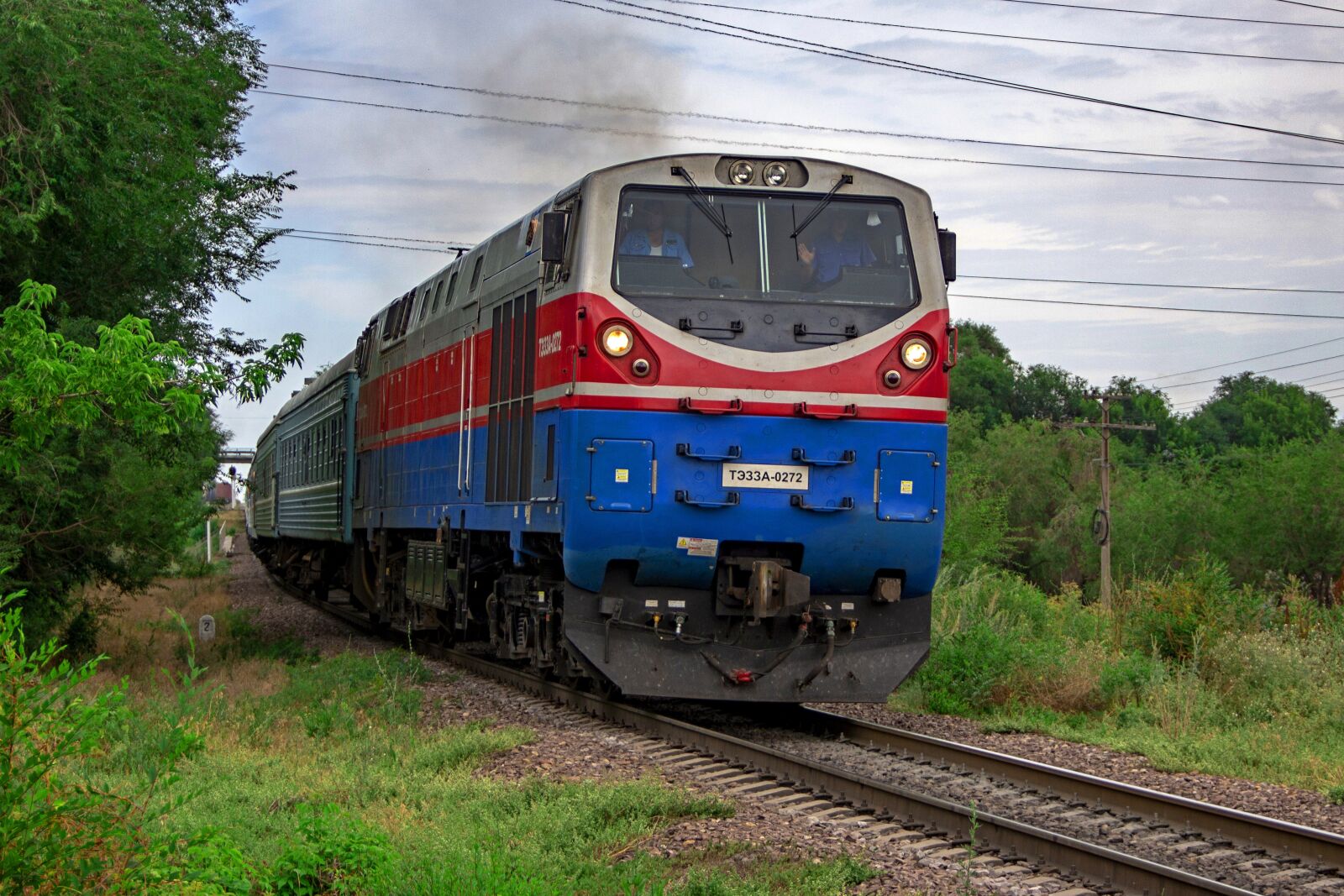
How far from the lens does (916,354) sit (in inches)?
389

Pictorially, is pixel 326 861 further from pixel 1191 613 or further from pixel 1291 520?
pixel 1291 520

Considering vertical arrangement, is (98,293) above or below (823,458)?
above

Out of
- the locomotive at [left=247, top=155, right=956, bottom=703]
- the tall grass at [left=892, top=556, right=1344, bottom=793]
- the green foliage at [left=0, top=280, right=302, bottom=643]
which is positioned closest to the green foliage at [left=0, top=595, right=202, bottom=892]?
the green foliage at [left=0, top=280, right=302, bottom=643]

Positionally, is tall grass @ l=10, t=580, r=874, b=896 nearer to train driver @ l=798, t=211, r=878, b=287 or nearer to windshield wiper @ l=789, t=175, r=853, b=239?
train driver @ l=798, t=211, r=878, b=287

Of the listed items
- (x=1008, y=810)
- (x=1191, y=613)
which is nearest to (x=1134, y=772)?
(x=1008, y=810)

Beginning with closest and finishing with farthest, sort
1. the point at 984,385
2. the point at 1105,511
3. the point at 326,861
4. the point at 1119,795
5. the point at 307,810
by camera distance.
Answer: the point at 326,861, the point at 307,810, the point at 1119,795, the point at 1105,511, the point at 984,385

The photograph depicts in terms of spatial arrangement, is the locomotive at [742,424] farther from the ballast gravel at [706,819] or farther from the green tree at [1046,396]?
the green tree at [1046,396]

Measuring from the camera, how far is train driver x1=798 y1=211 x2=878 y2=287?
9977 millimetres

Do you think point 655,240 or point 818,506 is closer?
point 818,506

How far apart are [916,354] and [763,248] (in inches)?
52.9

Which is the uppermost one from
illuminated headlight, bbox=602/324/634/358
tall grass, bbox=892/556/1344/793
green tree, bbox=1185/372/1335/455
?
green tree, bbox=1185/372/1335/455

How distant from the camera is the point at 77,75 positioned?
12.3 m

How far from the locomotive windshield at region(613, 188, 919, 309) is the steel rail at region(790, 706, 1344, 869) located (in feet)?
10.3

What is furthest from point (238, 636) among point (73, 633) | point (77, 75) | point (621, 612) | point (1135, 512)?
point (1135, 512)
